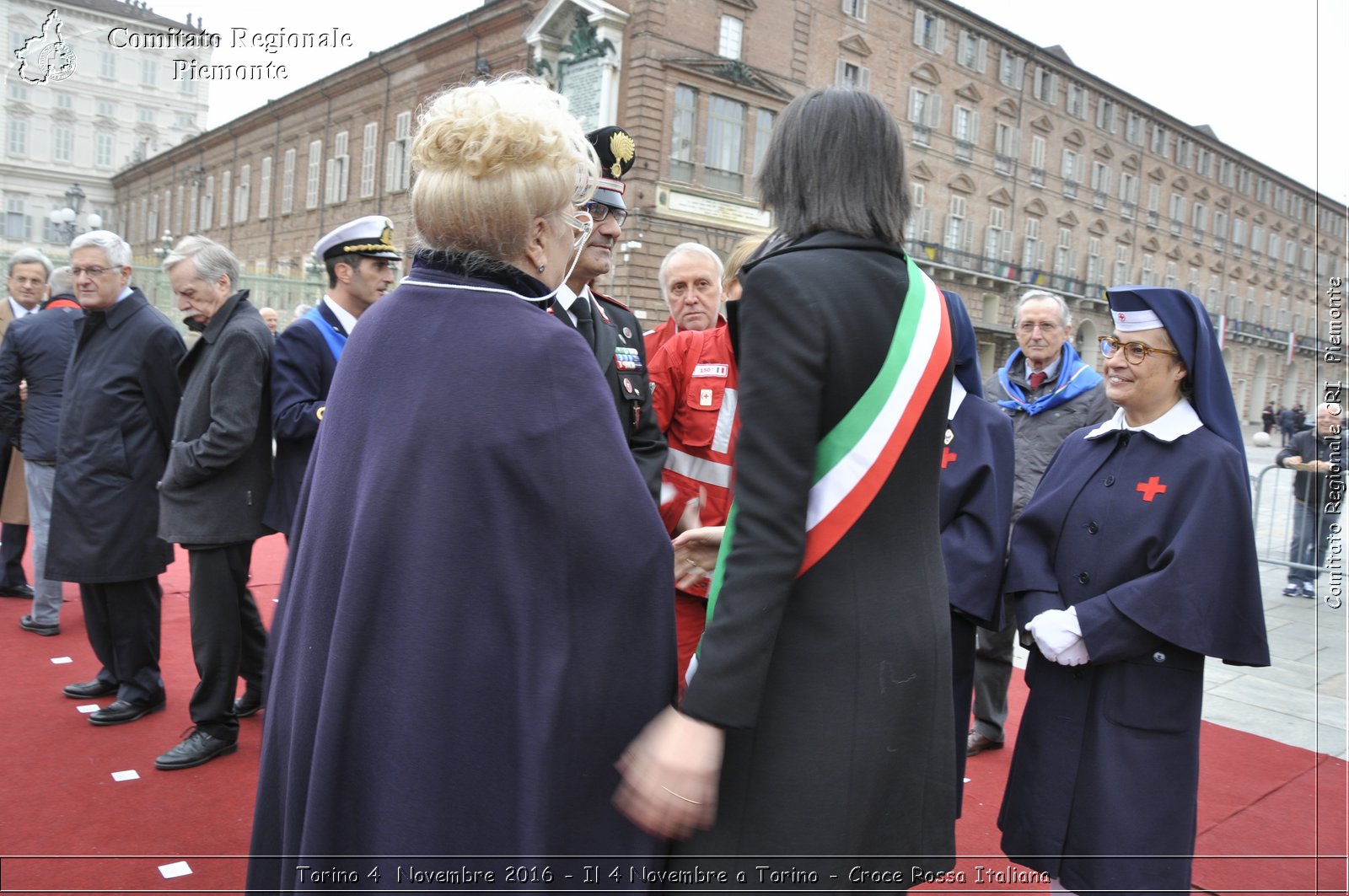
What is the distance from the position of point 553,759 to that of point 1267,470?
9.53m

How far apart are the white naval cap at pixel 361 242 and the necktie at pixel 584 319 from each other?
1578 millimetres

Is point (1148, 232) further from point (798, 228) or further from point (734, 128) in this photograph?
point (798, 228)

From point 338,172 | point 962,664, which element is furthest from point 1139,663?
point 338,172

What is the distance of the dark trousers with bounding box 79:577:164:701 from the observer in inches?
169

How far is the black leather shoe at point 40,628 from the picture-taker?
18.1 ft

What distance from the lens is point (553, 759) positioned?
153 cm

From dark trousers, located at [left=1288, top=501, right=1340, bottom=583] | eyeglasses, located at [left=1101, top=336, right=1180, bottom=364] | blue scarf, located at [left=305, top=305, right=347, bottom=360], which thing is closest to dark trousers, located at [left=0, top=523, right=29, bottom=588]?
blue scarf, located at [left=305, top=305, right=347, bottom=360]

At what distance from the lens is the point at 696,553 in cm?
211

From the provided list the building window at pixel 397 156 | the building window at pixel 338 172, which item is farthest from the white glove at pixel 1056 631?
the building window at pixel 338 172

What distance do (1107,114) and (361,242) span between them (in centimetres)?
4553

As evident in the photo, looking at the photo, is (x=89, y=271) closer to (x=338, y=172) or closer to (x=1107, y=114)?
(x=338, y=172)

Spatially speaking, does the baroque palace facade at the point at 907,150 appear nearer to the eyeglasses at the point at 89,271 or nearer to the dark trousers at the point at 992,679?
the eyeglasses at the point at 89,271

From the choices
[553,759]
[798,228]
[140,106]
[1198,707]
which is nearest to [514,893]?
[553,759]

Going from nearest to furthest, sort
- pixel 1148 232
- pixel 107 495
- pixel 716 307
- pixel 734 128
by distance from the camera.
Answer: pixel 716 307 < pixel 107 495 < pixel 734 128 < pixel 1148 232
